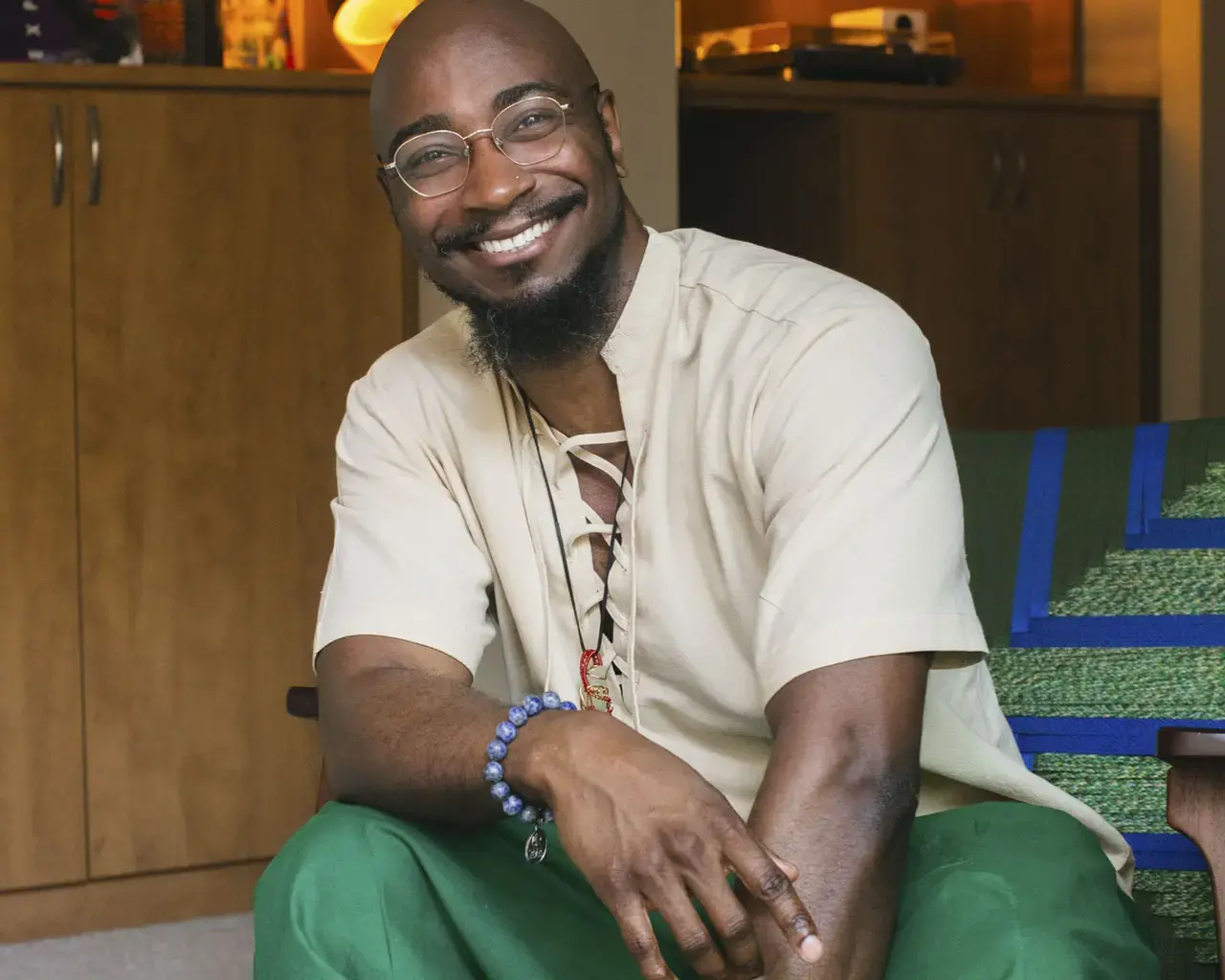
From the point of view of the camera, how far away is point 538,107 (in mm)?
1711

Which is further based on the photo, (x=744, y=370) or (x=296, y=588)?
(x=296, y=588)

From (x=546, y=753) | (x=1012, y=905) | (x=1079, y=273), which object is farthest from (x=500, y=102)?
(x=1079, y=273)

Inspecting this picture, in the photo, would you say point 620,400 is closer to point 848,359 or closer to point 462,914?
point 848,359

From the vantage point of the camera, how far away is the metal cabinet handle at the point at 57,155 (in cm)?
298

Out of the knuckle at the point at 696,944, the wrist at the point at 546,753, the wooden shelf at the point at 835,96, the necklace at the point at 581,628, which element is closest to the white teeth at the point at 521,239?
the necklace at the point at 581,628

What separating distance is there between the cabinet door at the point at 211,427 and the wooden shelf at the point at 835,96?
0.72 meters

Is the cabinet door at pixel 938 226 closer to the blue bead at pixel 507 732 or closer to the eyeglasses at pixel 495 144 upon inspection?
the eyeglasses at pixel 495 144

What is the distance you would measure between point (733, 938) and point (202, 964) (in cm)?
189

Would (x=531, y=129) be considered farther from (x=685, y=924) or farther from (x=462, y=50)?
(x=685, y=924)

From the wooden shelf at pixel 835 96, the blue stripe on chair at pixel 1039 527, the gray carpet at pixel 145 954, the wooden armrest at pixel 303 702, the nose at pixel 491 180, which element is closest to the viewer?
the nose at pixel 491 180

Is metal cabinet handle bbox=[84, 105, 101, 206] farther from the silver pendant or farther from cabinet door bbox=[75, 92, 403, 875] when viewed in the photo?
the silver pendant

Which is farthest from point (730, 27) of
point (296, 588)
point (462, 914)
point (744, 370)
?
point (462, 914)

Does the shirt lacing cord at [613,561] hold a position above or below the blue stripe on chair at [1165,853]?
above

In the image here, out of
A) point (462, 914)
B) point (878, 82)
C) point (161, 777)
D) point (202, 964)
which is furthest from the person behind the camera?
point (878, 82)
